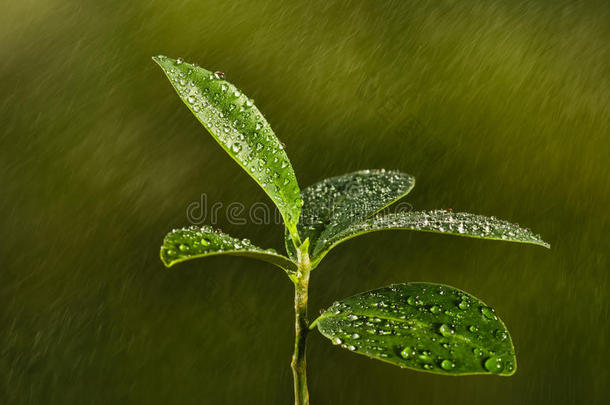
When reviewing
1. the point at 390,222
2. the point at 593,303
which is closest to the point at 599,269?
the point at 593,303

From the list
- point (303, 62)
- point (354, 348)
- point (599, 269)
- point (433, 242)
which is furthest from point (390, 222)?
point (599, 269)

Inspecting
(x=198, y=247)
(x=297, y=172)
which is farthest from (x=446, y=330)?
(x=297, y=172)

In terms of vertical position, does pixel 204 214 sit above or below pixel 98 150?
below

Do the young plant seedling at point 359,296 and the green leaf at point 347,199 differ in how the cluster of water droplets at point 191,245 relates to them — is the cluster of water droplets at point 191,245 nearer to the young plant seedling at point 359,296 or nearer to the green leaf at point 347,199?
the young plant seedling at point 359,296

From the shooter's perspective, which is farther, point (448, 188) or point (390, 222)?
point (448, 188)

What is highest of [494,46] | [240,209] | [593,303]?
[494,46]

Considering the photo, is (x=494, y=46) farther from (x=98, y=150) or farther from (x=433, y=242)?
(x=98, y=150)

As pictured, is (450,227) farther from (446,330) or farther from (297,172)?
(297,172)
